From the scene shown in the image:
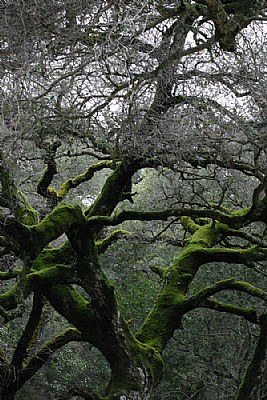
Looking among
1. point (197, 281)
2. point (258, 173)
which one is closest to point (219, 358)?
Answer: point (197, 281)

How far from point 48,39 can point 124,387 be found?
16.6 feet

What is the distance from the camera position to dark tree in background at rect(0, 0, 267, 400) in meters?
3.68

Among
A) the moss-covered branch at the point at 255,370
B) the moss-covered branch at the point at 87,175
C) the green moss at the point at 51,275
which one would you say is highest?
the moss-covered branch at the point at 87,175

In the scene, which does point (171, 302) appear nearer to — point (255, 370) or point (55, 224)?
point (255, 370)

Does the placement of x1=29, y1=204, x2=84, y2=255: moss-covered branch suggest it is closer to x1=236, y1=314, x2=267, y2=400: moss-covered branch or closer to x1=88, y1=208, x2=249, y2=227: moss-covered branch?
x1=88, y1=208, x2=249, y2=227: moss-covered branch

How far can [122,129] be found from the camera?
518cm

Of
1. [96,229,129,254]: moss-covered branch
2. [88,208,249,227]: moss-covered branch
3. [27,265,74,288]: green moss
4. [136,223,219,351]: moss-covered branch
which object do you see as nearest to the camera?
[27,265,74,288]: green moss

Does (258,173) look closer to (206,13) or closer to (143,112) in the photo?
(143,112)

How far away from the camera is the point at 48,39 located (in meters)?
3.63

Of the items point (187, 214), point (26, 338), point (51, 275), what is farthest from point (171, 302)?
point (26, 338)

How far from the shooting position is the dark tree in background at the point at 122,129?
3.68 meters

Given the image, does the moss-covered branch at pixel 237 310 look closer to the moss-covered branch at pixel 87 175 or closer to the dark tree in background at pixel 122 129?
A: the dark tree in background at pixel 122 129

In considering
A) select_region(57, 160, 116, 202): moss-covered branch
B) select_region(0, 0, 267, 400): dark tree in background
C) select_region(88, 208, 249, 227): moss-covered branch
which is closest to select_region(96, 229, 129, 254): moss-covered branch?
select_region(0, 0, 267, 400): dark tree in background

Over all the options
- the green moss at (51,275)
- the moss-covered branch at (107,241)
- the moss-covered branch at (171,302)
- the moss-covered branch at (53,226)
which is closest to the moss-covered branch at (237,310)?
the moss-covered branch at (171,302)
